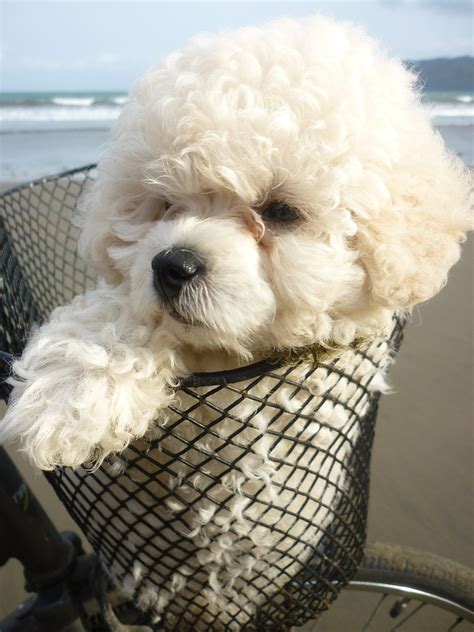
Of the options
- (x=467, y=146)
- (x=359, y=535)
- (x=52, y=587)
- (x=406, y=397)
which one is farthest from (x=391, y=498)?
(x=467, y=146)

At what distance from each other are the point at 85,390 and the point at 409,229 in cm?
58

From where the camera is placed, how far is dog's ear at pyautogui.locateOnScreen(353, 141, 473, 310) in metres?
0.94

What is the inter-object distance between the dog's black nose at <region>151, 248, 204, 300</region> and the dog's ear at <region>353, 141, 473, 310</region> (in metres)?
0.27

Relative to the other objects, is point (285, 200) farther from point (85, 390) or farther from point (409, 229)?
point (85, 390)

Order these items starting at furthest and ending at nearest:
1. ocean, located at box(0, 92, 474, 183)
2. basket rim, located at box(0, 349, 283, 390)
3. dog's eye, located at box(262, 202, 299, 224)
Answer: ocean, located at box(0, 92, 474, 183)
dog's eye, located at box(262, 202, 299, 224)
basket rim, located at box(0, 349, 283, 390)

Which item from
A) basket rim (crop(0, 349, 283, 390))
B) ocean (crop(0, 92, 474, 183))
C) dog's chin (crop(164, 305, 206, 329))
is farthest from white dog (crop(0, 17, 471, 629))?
ocean (crop(0, 92, 474, 183))

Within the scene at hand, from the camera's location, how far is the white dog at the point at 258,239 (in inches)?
36.5

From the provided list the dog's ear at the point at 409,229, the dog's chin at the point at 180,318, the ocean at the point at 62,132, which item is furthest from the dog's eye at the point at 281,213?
the ocean at the point at 62,132

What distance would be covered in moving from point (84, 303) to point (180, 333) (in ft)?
0.62

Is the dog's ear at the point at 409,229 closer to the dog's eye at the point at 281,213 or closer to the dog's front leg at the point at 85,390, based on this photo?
the dog's eye at the point at 281,213

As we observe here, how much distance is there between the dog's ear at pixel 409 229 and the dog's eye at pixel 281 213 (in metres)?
0.10

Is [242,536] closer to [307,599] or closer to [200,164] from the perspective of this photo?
[307,599]

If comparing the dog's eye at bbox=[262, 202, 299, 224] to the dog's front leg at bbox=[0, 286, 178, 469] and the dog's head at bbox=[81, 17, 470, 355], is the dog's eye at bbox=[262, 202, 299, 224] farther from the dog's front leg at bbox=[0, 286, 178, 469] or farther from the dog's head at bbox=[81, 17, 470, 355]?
the dog's front leg at bbox=[0, 286, 178, 469]

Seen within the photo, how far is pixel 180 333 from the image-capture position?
96 cm
